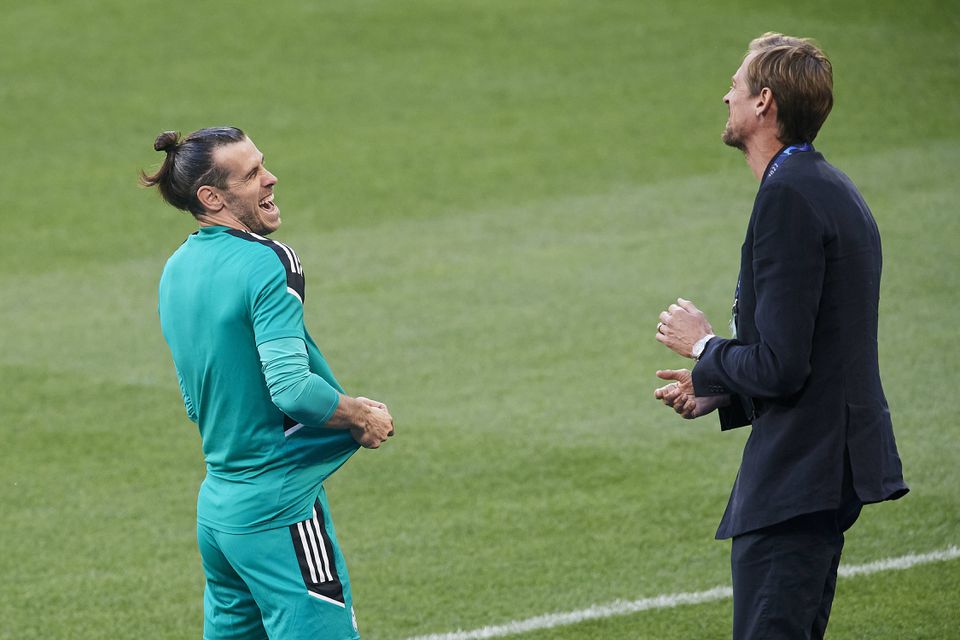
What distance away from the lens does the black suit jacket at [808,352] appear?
3.40m

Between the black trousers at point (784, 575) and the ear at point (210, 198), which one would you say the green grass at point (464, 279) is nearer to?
the black trousers at point (784, 575)

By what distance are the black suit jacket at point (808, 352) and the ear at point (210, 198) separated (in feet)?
4.52

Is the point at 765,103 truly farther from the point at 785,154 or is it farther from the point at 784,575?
the point at 784,575

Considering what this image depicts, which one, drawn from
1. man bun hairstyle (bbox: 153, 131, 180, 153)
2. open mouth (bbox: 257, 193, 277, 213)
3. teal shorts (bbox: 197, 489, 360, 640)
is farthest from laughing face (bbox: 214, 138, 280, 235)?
teal shorts (bbox: 197, 489, 360, 640)

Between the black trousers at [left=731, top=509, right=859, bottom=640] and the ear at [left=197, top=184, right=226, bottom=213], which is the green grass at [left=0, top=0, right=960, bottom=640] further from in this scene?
the ear at [left=197, top=184, right=226, bottom=213]

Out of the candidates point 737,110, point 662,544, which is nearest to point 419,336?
point 662,544

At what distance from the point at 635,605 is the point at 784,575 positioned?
2234 mm

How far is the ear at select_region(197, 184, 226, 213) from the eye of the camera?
12.5 feet

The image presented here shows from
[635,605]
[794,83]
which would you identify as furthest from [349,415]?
[635,605]

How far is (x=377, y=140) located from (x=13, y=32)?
596 cm

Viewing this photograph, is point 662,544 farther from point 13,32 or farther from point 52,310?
point 13,32

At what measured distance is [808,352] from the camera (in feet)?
11.2

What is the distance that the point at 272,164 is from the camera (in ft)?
46.2

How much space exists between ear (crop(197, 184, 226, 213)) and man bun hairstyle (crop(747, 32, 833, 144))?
1438 mm
